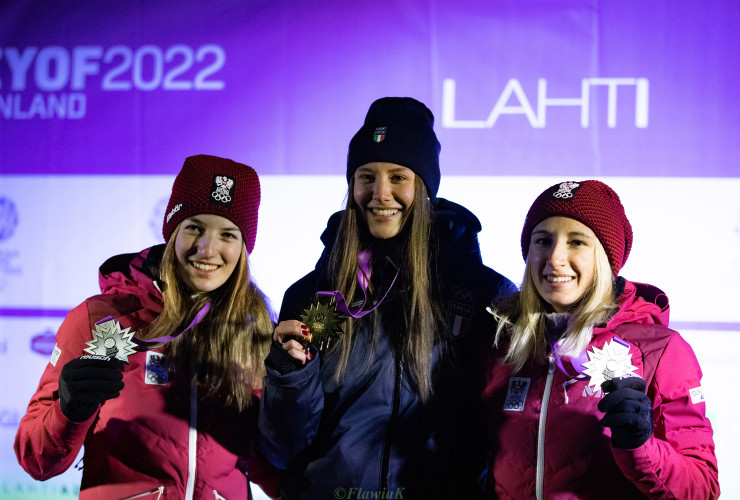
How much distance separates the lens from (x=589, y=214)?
1.92 m

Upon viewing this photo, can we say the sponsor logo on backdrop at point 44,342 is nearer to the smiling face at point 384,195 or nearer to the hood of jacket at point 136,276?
the hood of jacket at point 136,276

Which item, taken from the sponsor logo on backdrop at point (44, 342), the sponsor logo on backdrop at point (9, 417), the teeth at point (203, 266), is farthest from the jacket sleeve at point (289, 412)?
the sponsor logo on backdrop at point (9, 417)

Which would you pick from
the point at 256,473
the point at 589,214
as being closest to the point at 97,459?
the point at 256,473

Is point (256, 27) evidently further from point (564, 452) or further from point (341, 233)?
point (564, 452)

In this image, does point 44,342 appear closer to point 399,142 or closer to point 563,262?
point 399,142

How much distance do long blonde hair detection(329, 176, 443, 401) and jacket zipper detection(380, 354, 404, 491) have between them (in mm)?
34

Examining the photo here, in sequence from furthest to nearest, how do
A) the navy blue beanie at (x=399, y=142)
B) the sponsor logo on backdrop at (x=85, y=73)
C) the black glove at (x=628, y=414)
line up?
1. the sponsor logo on backdrop at (x=85, y=73)
2. the navy blue beanie at (x=399, y=142)
3. the black glove at (x=628, y=414)

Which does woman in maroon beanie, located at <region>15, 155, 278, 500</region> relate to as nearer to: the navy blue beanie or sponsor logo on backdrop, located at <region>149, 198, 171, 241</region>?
the navy blue beanie

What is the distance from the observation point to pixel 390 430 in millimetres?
1905

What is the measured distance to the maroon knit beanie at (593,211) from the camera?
1920 millimetres

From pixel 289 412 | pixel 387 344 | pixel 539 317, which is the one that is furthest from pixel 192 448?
pixel 539 317

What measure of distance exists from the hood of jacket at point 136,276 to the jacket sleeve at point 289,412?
474 millimetres

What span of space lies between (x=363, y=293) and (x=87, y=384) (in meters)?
0.74

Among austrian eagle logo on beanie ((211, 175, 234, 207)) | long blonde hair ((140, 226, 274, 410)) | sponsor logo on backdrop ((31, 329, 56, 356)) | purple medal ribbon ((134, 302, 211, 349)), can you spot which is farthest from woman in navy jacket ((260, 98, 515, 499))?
sponsor logo on backdrop ((31, 329, 56, 356))
